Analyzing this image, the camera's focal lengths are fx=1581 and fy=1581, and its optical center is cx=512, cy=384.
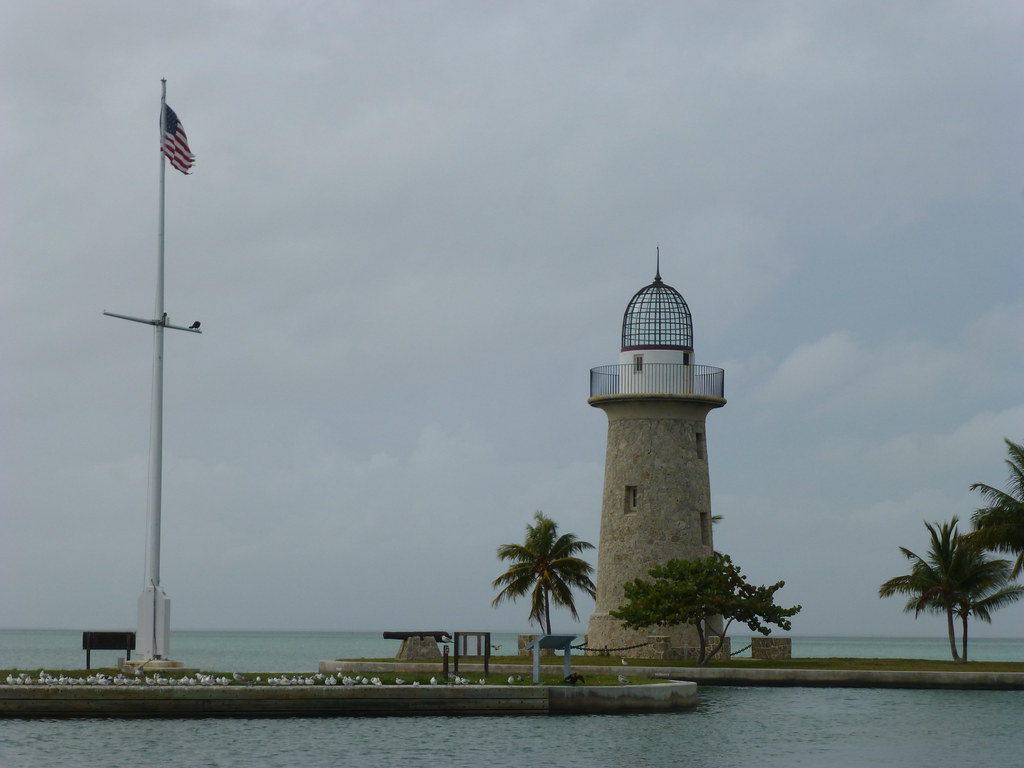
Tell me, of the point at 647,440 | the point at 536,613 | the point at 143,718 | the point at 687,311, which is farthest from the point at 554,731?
the point at 536,613

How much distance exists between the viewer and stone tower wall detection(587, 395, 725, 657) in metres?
55.5

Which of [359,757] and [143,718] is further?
[143,718]

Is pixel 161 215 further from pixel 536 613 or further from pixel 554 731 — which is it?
pixel 536 613

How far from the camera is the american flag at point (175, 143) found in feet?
137

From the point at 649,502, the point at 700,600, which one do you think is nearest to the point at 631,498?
the point at 649,502

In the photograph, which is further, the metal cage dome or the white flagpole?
the metal cage dome

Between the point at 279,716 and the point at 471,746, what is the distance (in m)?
4.81

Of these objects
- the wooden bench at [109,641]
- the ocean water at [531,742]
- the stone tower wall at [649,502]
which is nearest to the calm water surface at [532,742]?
the ocean water at [531,742]

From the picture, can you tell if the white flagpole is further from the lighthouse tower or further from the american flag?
the lighthouse tower

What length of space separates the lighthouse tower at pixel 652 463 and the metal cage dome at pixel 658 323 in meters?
0.04

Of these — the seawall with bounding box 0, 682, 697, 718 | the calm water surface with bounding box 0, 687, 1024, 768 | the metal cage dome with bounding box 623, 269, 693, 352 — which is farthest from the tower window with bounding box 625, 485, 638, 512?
the seawall with bounding box 0, 682, 697, 718

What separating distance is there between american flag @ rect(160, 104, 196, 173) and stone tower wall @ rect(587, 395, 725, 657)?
19839mm

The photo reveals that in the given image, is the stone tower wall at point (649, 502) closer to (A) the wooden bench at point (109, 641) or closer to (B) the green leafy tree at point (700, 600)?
(B) the green leafy tree at point (700, 600)

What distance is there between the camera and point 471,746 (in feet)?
114
